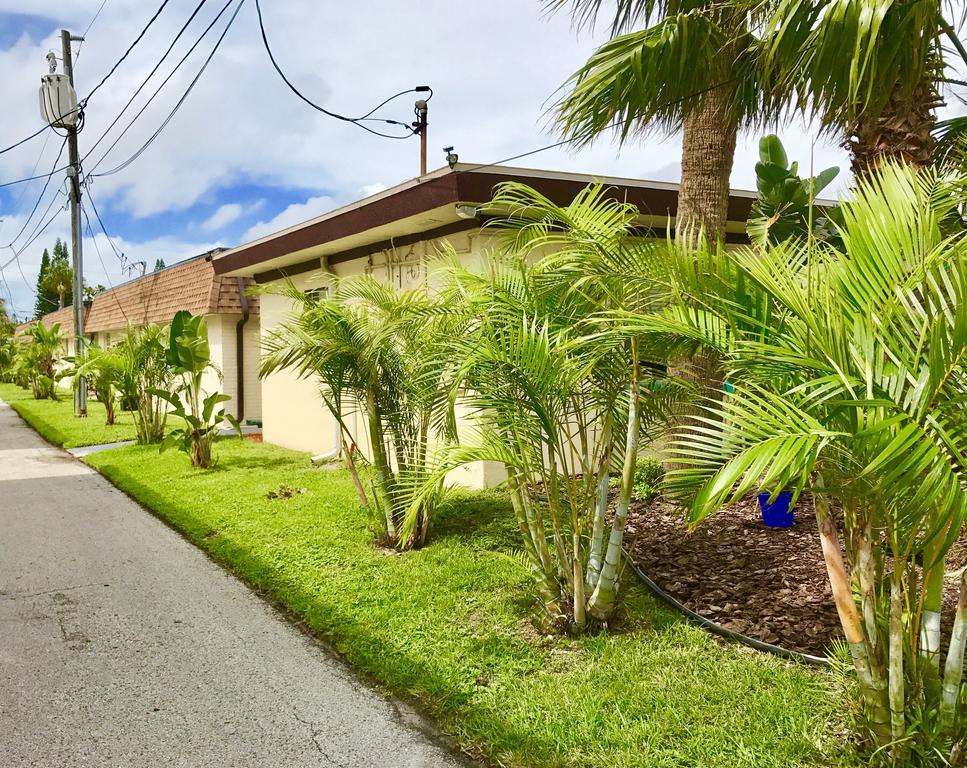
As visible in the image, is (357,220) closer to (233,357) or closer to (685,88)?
(685,88)

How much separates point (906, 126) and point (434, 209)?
3989mm

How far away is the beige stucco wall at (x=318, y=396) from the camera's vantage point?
7848 mm

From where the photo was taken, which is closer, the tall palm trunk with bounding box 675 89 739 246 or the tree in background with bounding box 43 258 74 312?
the tall palm trunk with bounding box 675 89 739 246

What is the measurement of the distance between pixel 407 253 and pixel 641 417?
533 centimetres

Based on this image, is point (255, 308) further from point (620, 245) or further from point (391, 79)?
point (620, 245)

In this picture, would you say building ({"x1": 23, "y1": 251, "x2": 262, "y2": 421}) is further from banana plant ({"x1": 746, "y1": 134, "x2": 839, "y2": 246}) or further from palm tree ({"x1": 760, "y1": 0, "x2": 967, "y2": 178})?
palm tree ({"x1": 760, "y1": 0, "x2": 967, "y2": 178})

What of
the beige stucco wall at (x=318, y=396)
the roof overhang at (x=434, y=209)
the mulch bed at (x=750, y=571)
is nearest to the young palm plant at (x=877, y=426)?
the mulch bed at (x=750, y=571)

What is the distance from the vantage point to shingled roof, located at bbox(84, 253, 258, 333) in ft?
50.1

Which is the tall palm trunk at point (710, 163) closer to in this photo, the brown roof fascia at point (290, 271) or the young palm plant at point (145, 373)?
the brown roof fascia at point (290, 271)

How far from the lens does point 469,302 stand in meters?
4.29

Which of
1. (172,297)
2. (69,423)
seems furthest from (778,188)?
(69,423)

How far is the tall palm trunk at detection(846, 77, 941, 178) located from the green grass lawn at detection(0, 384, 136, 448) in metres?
12.9

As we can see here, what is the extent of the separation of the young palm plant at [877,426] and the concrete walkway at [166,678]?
177 cm

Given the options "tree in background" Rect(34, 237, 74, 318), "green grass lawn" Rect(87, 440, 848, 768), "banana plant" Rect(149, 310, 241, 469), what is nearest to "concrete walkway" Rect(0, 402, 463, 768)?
"green grass lawn" Rect(87, 440, 848, 768)
